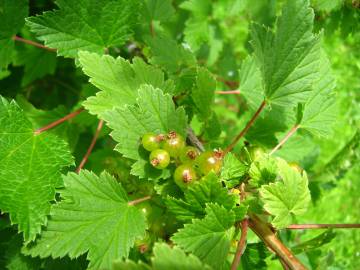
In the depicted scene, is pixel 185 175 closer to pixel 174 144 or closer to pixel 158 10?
pixel 174 144

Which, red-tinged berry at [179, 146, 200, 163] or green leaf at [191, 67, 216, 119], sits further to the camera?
green leaf at [191, 67, 216, 119]

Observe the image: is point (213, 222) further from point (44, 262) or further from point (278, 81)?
point (44, 262)

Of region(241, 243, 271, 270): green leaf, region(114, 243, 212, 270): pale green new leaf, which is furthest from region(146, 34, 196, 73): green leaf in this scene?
region(114, 243, 212, 270): pale green new leaf

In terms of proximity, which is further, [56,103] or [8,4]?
[56,103]

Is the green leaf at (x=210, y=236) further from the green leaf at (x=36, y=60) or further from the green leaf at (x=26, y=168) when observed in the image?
the green leaf at (x=36, y=60)

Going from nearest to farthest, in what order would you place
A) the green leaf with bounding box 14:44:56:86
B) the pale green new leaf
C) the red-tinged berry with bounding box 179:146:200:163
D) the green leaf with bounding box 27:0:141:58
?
the pale green new leaf
the red-tinged berry with bounding box 179:146:200:163
the green leaf with bounding box 27:0:141:58
the green leaf with bounding box 14:44:56:86

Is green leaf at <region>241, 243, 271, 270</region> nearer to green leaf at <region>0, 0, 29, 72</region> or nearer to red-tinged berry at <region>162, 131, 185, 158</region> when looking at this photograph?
red-tinged berry at <region>162, 131, 185, 158</region>

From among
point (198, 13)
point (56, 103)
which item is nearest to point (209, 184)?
point (198, 13)

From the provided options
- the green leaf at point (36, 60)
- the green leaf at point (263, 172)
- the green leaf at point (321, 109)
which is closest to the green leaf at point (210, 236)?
the green leaf at point (263, 172)
